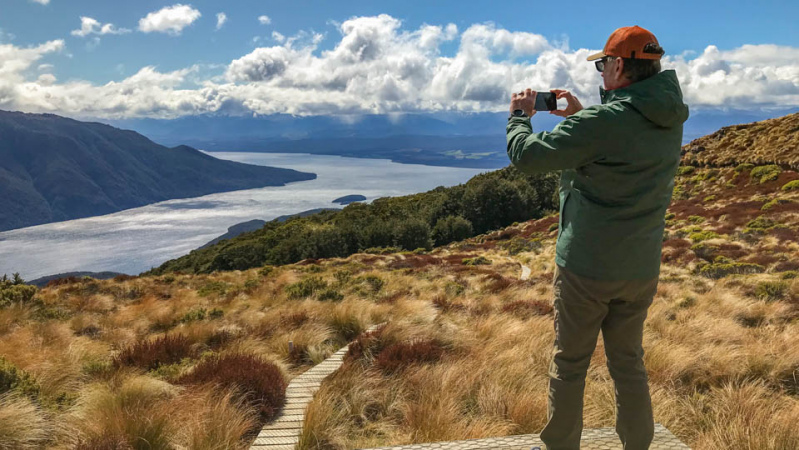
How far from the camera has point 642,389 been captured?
8.09 feet

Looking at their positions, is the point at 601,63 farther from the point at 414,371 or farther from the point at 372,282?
the point at 372,282

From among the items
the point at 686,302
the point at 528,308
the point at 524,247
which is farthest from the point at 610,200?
the point at 524,247

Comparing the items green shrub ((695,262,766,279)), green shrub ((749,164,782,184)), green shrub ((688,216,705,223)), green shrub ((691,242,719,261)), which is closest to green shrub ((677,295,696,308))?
green shrub ((695,262,766,279))

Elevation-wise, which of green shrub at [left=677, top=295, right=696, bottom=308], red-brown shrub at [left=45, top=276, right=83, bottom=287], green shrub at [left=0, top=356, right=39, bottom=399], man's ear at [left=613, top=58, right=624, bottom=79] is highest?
man's ear at [left=613, top=58, right=624, bottom=79]

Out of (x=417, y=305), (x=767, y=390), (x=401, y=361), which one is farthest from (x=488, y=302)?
(x=767, y=390)

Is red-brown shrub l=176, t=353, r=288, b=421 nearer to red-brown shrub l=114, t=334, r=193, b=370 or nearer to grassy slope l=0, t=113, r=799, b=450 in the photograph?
grassy slope l=0, t=113, r=799, b=450

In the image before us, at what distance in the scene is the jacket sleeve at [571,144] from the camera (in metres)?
2.06

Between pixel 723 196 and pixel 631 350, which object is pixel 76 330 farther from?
pixel 723 196

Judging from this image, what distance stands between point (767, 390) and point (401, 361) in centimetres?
326

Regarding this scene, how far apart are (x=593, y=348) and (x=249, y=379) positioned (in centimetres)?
301

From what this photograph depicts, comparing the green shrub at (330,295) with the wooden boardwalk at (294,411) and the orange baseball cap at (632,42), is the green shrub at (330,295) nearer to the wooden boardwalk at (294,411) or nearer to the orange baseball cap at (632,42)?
the wooden boardwalk at (294,411)

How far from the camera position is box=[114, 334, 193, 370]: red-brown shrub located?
5242mm

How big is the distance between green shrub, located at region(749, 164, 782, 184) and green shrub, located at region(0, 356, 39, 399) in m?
42.4

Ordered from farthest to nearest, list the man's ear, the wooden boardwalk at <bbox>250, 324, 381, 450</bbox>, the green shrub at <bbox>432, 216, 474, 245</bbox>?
1. the green shrub at <bbox>432, 216, 474, 245</bbox>
2. the wooden boardwalk at <bbox>250, 324, 381, 450</bbox>
3. the man's ear
